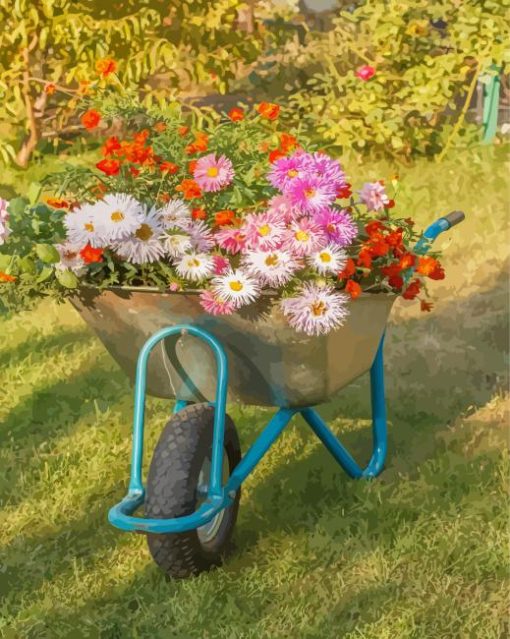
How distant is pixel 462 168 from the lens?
8.74 m

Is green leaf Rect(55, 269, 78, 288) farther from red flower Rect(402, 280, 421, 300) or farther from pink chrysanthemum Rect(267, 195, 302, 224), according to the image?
red flower Rect(402, 280, 421, 300)

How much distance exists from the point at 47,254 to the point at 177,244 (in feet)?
1.05

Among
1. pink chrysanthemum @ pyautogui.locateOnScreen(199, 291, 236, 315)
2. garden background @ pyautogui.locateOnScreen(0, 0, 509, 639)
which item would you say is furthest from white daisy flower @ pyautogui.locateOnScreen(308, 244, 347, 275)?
garden background @ pyautogui.locateOnScreen(0, 0, 509, 639)

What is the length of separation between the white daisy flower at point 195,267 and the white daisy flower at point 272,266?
4.0 inches

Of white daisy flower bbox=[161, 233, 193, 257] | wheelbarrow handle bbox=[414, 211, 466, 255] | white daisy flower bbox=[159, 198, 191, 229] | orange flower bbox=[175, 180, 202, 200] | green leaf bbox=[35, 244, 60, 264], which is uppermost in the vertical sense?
orange flower bbox=[175, 180, 202, 200]

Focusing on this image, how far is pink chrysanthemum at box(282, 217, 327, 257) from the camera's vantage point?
2.60 metres

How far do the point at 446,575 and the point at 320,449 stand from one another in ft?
3.03

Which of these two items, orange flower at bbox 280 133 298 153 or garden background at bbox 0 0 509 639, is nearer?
garden background at bbox 0 0 509 639

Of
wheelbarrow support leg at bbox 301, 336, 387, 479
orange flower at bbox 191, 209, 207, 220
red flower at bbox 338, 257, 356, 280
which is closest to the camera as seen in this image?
red flower at bbox 338, 257, 356, 280

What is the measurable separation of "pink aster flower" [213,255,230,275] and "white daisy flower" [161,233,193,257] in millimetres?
75

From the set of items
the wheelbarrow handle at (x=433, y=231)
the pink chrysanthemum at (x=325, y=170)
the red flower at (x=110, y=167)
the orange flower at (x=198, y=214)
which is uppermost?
the pink chrysanthemum at (x=325, y=170)

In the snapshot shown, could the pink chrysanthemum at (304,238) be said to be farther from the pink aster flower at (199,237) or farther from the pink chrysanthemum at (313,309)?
the pink aster flower at (199,237)

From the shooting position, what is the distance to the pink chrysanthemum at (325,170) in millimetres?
2717

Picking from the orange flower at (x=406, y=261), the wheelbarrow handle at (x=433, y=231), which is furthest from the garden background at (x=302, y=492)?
the orange flower at (x=406, y=261)
